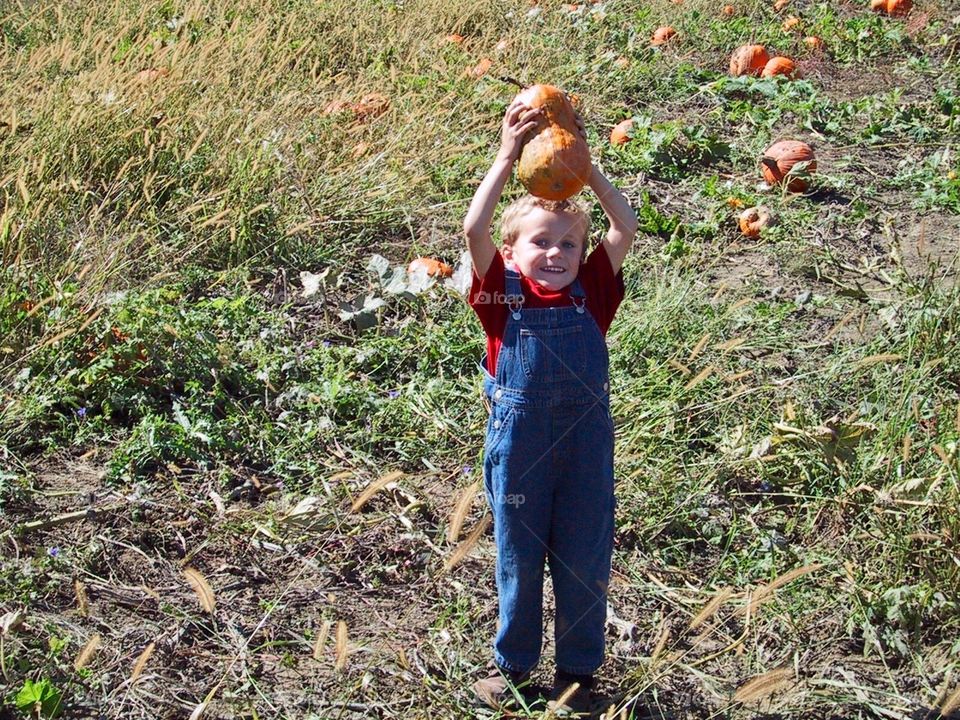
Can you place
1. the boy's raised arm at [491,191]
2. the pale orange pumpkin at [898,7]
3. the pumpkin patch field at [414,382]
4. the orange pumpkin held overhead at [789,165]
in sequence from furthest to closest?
the pale orange pumpkin at [898,7] → the orange pumpkin held overhead at [789,165] → the pumpkin patch field at [414,382] → the boy's raised arm at [491,191]

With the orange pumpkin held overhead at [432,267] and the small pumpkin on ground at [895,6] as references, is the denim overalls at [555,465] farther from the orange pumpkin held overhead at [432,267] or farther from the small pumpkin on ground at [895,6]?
the small pumpkin on ground at [895,6]

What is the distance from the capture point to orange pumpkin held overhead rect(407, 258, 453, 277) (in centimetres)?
547

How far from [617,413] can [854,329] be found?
4.33 feet

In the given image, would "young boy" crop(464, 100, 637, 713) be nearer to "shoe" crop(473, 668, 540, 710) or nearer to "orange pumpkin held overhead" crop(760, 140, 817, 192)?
"shoe" crop(473, 668, 540, 710)

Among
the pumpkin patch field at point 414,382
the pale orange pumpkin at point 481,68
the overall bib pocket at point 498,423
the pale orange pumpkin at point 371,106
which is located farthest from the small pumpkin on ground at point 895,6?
the overall bib pocket at point 498,423

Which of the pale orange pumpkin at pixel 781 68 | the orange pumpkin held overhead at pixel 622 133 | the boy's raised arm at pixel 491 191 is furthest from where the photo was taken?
the pale orange pumpkin at pixel 781 68

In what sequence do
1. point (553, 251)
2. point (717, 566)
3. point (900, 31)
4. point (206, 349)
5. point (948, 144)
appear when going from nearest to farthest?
point (553, 251), point (717, 566), point (206, 349), point (948, 144), point (900, 31)

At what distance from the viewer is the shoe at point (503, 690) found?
11.0 ft

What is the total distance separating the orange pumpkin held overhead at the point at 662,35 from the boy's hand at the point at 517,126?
5359mm

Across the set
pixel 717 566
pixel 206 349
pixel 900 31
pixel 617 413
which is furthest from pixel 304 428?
pixel 900 31

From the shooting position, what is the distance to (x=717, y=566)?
4.00 meters

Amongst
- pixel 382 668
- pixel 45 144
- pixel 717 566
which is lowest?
pixel 717 566

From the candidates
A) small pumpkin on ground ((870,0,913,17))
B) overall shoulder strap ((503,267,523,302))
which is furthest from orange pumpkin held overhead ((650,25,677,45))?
overall shoulder strap ((503,267,523,302))

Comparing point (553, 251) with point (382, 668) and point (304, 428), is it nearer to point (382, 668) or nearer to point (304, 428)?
point (382, 668)
